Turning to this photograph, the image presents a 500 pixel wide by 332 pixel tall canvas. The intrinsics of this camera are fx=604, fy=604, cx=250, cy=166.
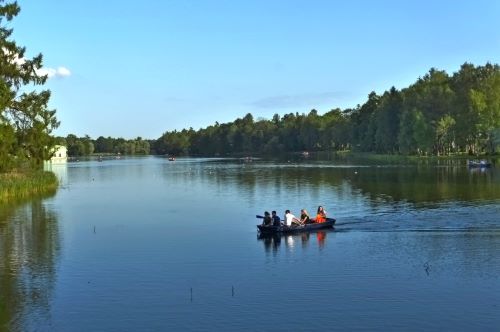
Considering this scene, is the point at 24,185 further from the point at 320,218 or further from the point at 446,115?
A: the point at 446,115

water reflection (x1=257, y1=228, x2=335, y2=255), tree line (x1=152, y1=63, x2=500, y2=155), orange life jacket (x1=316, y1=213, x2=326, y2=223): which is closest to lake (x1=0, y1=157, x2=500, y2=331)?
water reflection (x1=257, y1=228, x2=335, y2=255)

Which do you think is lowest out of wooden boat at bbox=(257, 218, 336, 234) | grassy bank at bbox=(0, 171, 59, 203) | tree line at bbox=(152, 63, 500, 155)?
wooden boat at bbox=(257, 218, 336, 234)

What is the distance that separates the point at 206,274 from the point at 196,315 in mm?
6650

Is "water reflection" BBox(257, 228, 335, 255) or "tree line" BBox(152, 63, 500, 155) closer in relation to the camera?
"water reflection" BBox(257, 228, 335, 255)

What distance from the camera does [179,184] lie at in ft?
308

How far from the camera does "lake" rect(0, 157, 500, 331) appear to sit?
22266 millimetres

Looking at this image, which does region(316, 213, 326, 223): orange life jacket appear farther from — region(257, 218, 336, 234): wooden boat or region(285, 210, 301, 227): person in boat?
region(285, 210, 301, 227): person in boat

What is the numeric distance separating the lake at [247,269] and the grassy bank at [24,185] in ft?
18.5

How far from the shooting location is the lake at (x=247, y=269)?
2227cm

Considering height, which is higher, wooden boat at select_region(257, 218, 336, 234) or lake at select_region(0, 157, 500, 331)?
wooden boat at select_region(257, 218, 336, 234)

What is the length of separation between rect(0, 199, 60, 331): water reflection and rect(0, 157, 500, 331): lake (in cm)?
8

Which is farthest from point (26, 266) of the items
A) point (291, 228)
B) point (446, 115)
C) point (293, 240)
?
point (446, 115)

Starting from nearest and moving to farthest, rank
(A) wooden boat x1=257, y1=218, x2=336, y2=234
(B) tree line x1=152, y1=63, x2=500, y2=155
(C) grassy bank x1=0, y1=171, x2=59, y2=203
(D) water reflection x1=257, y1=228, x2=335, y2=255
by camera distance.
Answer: (D) water reflection x1=257, y1=228, x2=335, y2=255, (A) wooden boat x1=257, y1=218, x2=336, y2=234, (C) grassy bank x1=0, y1=171, x2=59, y2=203, (B) tree line x1=152, y1=63, x2=500, y2=155

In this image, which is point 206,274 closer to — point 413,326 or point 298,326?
point 298,326
